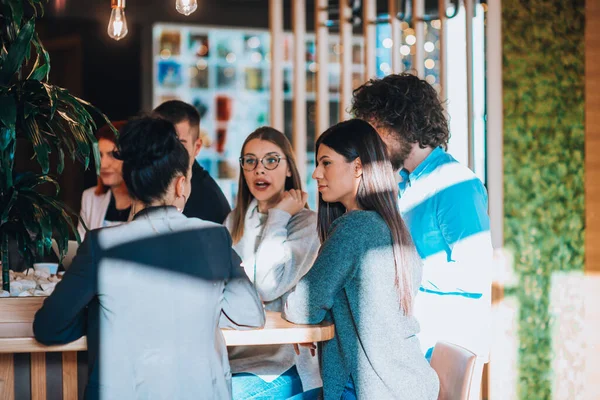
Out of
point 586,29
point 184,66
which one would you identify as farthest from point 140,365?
point 184,66

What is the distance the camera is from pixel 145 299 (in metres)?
1.83

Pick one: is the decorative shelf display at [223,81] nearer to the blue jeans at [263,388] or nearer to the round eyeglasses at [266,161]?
the round eyeglasses at [266,161]

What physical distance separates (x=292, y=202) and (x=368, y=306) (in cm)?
77

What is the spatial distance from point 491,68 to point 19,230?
9.72 ft

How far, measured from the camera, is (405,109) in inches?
109

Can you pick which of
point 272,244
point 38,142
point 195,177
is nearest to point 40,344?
point 38,142

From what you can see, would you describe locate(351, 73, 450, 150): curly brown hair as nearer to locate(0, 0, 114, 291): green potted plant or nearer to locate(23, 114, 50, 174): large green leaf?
locate(0, 0, 114, 291): green potted plant

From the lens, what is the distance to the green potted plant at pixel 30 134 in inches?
92.1

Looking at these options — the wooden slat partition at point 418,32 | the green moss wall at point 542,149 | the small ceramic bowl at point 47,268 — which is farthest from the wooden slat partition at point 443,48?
the small ceramic bowl at point 47,268

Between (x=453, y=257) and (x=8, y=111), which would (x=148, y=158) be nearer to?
(x=8, y=111)

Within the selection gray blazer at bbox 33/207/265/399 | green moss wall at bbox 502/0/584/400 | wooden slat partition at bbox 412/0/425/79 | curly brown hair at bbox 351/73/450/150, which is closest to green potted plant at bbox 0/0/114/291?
gray blazer at bbox 33/207/265/399

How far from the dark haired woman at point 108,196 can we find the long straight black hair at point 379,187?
1602 millimetres

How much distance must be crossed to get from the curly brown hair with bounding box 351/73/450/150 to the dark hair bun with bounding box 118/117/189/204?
1.08 metres

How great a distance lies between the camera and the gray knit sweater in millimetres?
2117
